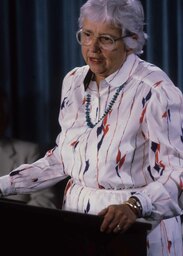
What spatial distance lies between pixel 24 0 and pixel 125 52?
1283 mm

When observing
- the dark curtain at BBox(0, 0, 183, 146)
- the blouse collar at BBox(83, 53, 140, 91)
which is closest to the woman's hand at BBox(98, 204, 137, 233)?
the blouse collar at BBox(83, 53, 140, 91)

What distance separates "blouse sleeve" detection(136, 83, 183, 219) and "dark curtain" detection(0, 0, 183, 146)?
4.26ft

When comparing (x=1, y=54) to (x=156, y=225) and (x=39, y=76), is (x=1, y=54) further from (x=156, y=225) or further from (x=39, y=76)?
(x=156, y=225)

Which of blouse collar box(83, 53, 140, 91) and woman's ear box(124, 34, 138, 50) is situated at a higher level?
woman's ear box(124, 34, 138, 50)

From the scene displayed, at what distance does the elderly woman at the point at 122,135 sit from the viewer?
144 centimetres

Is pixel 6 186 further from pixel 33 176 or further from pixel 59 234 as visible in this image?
pixel 59 234

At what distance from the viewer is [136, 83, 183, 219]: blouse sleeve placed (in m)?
1.37

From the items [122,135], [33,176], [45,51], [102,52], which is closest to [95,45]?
[102,52]

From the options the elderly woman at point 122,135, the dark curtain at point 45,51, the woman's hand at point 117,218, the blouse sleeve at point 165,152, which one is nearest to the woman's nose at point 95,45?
the elderly woman at point 122,135

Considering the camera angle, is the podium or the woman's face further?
the woman's face

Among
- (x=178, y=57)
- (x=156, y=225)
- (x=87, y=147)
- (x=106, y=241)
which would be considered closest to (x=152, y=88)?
(x=87, y=147)

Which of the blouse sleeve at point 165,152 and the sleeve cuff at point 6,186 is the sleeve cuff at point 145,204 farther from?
the sleeve cuff at point 6,186

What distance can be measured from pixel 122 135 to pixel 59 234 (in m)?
0.47

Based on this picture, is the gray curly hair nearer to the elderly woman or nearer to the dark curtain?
→ the elderly woman
